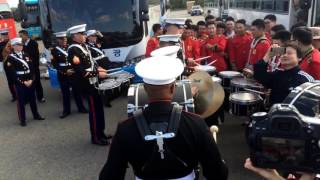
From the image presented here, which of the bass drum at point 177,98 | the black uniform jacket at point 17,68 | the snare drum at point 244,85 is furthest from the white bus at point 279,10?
the black uniform jacket at point 17,68

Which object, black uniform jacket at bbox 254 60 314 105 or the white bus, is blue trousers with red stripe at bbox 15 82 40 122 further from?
the white bus

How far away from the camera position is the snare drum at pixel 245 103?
488cm

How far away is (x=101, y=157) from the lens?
18.3 feet

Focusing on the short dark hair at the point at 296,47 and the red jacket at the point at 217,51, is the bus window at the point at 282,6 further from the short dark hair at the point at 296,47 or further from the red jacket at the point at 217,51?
the short dark hair at the point at 296,47

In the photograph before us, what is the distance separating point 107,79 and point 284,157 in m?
5.38

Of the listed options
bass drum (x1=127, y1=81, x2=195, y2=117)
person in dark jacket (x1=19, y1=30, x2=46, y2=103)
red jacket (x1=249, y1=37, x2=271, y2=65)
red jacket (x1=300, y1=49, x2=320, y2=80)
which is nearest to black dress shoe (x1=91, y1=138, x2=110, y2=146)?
red jacket (x1=249, y1=37, x2=271, y2=65)

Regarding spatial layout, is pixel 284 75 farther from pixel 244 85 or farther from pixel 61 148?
pixel 61 148

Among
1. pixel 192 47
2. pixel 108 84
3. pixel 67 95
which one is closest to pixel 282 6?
pixel 192 47

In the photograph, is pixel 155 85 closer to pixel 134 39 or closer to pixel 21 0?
pixel 134 39

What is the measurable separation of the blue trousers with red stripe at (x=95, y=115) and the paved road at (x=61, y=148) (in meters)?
0.25

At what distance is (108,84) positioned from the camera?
6.49m

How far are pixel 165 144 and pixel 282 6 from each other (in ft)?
29.8

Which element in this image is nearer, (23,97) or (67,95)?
(23,97)

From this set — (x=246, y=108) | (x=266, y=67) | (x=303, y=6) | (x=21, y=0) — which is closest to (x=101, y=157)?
(x=246, y=108)
